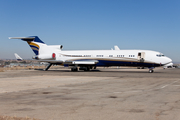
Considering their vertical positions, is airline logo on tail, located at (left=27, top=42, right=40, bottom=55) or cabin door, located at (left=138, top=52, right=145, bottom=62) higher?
airline logo on tail, located at (left=27, top=42, right=40, bottom=55)

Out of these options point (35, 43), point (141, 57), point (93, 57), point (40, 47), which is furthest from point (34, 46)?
point (141, 57)

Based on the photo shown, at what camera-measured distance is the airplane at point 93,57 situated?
128 feet

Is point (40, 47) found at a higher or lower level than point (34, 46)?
lower

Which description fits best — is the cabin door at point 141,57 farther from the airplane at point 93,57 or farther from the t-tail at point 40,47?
the t-tail at point 40,47

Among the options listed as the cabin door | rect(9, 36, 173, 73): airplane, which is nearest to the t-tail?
rect(9, 36, 173, 73): airplane

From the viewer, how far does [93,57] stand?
141ft

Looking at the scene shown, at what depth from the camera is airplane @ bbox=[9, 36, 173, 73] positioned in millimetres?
39150

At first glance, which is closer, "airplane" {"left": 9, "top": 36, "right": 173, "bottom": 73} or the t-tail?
"airplane" {"left": 9, "top": 36, "right": 173, "bottom": 73}

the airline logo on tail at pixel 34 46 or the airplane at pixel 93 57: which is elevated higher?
the airline logo on tail at pixel 34 46

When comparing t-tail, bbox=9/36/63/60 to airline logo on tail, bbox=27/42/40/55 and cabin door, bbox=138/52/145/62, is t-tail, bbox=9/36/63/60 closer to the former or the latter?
airline logo on tail, bbox=27/42/40/55

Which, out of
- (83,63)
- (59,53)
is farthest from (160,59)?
(59,53)

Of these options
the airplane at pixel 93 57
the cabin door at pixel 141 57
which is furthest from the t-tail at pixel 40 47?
the cabin door at pixel 141 57

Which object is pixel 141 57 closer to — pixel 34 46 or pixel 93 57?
pixel 93 57

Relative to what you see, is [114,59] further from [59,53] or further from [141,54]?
[59,53]
